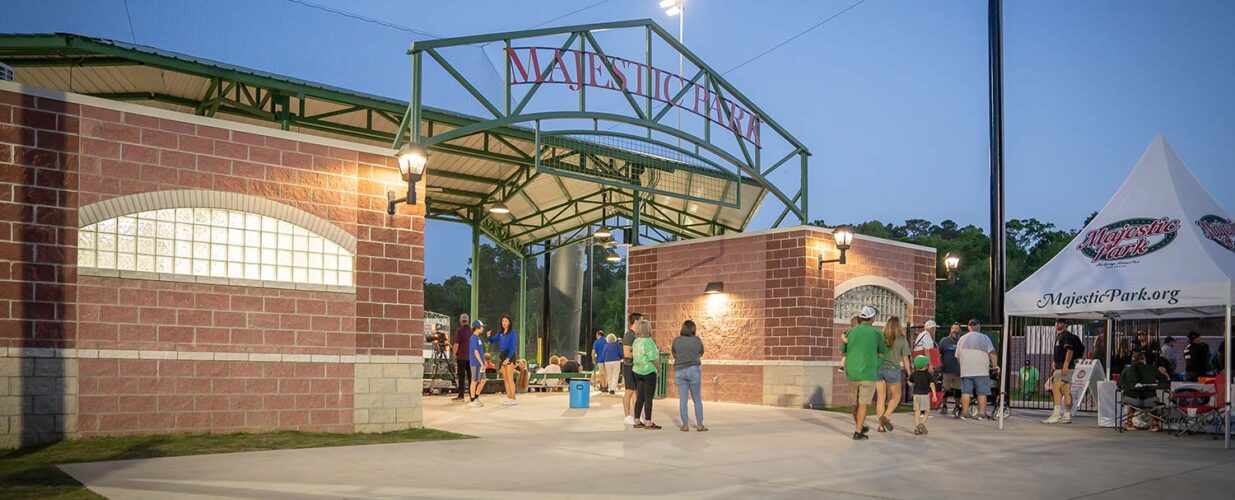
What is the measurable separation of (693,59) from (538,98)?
87.6 metres

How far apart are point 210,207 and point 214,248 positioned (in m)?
0.47

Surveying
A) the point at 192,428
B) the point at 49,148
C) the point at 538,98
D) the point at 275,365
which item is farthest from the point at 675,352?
the point at 538,98

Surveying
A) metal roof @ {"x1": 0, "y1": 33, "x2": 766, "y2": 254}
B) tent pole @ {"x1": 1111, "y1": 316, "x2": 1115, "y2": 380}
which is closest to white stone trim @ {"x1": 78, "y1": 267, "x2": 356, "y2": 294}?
metal roof @ {"x1": 0, "y1": 33, "x2": 766, "y2": 254}

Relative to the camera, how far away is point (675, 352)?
42.5ft

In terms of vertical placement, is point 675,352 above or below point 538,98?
below

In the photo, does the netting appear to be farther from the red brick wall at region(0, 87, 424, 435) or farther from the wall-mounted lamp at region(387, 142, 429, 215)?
the red brick wall at region(0, 87, 424, 435)

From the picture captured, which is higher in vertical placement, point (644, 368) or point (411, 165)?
point (411, 165)

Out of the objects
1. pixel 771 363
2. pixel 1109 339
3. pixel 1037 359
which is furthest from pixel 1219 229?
pixel 1037 359

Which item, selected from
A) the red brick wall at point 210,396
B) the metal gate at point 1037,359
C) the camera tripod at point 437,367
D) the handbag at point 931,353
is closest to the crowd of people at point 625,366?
the camera tripod at point 437,367

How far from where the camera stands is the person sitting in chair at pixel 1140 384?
13.1 m

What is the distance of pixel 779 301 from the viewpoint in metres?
18.4

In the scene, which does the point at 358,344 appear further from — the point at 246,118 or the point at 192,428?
the point at 246,118

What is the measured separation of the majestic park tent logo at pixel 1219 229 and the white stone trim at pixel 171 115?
10.6 meters

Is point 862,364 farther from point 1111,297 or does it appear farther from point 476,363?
point 476,363
